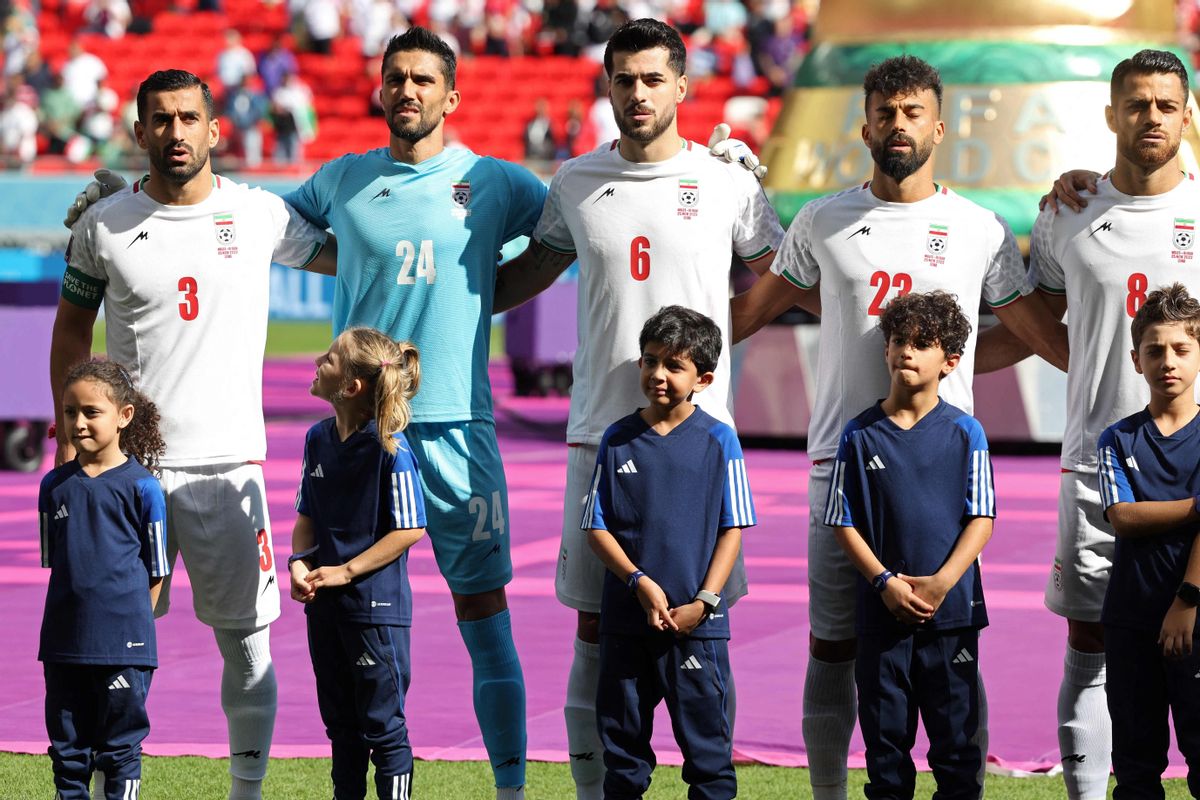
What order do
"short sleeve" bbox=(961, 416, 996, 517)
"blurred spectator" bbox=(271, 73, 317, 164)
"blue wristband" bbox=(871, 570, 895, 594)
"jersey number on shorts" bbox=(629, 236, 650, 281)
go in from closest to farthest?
Answer: "blue wristband" bbox=(871, 570, 895, 594)
"short sleeve" bbox=(961, 416, 996, 517)
"jersey number on shorts" bbox=(629, 236, 650, 281)
"blurred spectator" bbox=(271, 73, 317, 164)

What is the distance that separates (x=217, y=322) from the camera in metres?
5.58

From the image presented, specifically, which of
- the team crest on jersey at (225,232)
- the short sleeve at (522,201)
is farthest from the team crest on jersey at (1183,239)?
the team crest on jersey at (225,232)

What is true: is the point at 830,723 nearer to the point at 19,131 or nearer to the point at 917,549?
the point at 917,549

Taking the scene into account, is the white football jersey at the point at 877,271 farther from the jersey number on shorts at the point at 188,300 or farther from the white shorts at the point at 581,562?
the jersey number on shorts at the point at 188,300

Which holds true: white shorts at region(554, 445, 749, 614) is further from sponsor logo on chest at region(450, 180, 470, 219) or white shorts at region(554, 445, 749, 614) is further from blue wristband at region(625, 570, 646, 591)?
sponsor logo on chest at region(450, 180, 470, 219)

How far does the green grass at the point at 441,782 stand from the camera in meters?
6.16

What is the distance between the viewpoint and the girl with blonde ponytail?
5.27m

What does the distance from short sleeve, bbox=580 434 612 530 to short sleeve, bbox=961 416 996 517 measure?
39.4 inches

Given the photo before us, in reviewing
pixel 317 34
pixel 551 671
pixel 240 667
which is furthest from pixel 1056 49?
pixel 317 34

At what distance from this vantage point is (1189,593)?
4980 mm

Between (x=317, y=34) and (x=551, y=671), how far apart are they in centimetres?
2458

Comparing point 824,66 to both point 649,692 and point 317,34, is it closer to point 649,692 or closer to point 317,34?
point 649,692

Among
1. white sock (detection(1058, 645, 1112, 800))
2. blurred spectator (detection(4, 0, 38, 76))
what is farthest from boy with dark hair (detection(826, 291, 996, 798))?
blurred spectator (detection(4, 0, 38, 76))

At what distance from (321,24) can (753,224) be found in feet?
87.1
